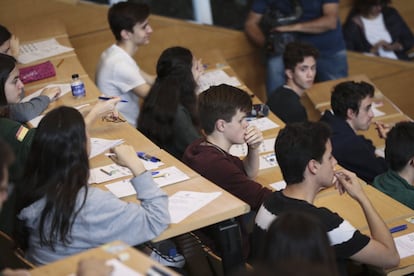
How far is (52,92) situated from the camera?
466 cm

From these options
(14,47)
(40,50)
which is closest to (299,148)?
(14,47)

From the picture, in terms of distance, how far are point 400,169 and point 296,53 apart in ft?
5.17

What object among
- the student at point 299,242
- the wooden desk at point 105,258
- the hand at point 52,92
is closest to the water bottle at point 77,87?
the hand at point 52,92

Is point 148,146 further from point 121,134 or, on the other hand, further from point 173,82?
point 173,82

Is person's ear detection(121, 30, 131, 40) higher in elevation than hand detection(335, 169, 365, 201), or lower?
higher

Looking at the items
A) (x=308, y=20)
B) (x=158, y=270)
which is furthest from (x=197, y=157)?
(x=308, y=20)

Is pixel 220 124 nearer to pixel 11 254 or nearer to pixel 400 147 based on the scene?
pixel 400 147

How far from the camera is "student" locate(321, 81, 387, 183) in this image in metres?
4.73

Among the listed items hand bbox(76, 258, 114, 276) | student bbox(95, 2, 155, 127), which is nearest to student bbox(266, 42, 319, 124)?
student bbox(95, 2, 155, 127)

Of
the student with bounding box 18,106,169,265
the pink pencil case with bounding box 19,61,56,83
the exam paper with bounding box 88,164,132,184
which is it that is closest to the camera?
the student with bounding box 18,106,169,265

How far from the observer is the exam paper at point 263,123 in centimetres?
480

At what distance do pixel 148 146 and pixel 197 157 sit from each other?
0.35m

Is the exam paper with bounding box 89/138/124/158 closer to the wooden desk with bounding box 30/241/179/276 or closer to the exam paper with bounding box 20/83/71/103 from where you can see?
the exam paper with bounding box 20/83/71/103

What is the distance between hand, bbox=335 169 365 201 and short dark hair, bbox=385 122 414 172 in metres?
0.73
